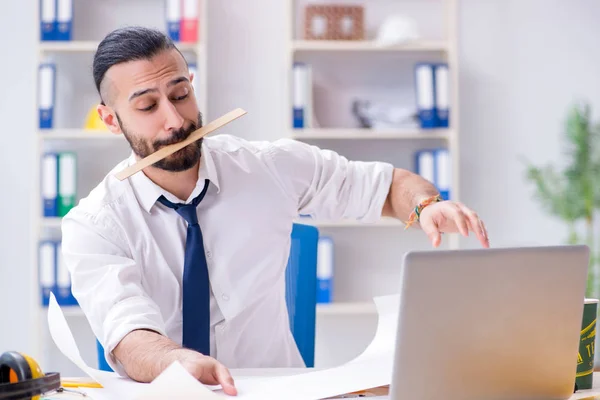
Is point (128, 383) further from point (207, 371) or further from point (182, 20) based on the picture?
point (182, 20)

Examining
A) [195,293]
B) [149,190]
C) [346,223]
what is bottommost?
[195,293]

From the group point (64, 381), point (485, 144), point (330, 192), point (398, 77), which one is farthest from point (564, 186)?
point (64, 381)

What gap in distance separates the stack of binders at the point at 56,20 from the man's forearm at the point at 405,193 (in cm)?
215

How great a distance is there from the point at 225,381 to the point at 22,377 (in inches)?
10.7

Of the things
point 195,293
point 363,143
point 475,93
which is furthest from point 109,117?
point 475,93

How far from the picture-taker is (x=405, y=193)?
1.71 meters

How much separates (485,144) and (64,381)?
2.89 m

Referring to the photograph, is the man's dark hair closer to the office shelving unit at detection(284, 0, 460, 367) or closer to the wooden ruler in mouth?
the wooden ruler in mouth

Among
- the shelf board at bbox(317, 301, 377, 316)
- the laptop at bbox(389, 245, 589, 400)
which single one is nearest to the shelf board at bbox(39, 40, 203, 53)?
the shelf board at bbox(317, 301, 377, 316)

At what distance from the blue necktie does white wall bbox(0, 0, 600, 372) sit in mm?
2175

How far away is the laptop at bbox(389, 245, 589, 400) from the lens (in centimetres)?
84

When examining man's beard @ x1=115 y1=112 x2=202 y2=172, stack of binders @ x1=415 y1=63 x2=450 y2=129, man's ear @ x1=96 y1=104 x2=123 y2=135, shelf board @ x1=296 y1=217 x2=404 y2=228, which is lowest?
shelf board @ x1=296 y1=217 x2=404 y2=228

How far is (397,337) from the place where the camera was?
2.77ft

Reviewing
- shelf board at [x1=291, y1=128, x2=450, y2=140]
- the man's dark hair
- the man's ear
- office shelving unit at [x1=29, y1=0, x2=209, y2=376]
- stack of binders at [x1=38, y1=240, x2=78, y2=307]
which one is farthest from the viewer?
office shelving unit at [x1=29, y1=0, x2=209, y2=376]
